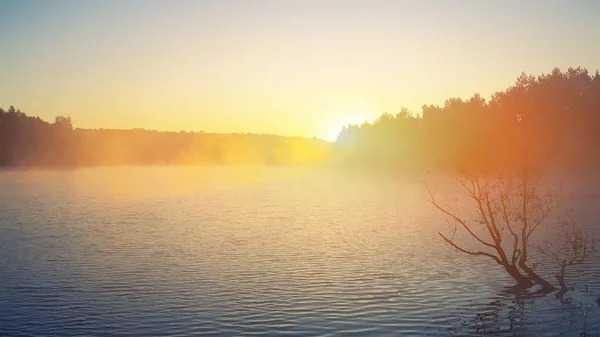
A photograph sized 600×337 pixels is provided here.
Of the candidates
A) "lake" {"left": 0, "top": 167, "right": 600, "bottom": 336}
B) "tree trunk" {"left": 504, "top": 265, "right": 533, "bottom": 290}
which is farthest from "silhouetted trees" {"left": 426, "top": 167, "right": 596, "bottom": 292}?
"lake" {"left": 0, "top": 167, "right": 600, "bottom": 336}

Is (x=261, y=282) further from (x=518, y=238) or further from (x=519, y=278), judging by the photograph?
(x=518, y=238)

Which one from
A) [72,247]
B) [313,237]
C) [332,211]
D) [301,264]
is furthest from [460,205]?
[72,247]

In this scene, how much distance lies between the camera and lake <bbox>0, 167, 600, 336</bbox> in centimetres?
2534

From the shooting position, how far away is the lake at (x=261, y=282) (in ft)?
83.1

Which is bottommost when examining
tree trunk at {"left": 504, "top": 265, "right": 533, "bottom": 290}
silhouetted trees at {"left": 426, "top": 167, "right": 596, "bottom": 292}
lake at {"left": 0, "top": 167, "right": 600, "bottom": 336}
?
lake at {"left": 0, "top": 167, "right": 600, "bottom": 336}

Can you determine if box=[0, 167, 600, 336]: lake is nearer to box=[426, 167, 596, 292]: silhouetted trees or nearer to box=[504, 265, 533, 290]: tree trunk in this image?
box=[504, 265, 533, 290]: tree trunk

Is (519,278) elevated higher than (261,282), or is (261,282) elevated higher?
(519,278)

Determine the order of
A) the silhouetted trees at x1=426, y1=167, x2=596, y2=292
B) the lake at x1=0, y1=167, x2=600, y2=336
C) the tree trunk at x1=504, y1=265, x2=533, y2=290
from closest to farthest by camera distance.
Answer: the lake at x1=0, y1=167, x2=600, y2=336
the silhouetted trees at x1=426, y1=167, x2=596, y2=292
the tree trunk at x1=504, y1=265, x2=533, y2=290

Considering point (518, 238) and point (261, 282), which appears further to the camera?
point (518, 238)

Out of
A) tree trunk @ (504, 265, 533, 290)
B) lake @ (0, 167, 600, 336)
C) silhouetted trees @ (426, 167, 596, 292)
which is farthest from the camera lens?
tree trunk @ (504, 265, 533, 290)

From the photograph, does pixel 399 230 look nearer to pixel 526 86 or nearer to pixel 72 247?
pixel 72 247

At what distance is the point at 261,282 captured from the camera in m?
33.5

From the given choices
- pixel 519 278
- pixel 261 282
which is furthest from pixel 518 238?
pixel 261 282

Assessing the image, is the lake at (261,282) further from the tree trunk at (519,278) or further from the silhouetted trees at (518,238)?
the silhouetted trees at (518,238)
